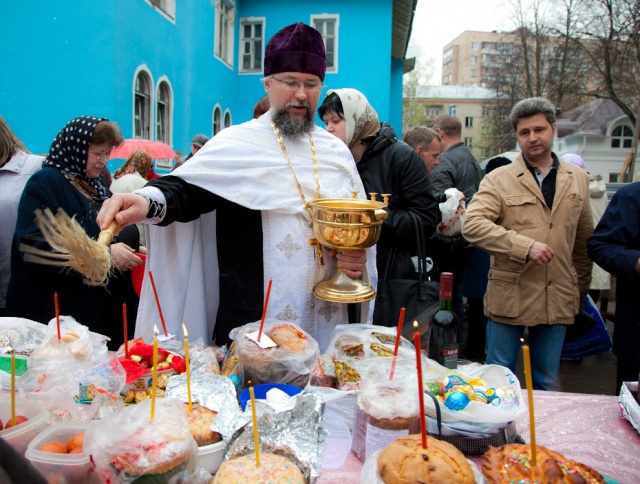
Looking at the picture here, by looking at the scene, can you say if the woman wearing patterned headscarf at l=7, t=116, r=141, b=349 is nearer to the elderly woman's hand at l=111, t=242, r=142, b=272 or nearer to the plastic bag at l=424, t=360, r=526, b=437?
the elderly woman's hand at l=111, t=242, r=142, b=272

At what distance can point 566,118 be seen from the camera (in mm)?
38938

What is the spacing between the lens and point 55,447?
1110 mm

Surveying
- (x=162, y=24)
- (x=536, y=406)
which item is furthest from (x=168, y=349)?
(x=162, y=24)

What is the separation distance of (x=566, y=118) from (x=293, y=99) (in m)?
42.2

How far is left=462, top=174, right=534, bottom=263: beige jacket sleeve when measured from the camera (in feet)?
8.91

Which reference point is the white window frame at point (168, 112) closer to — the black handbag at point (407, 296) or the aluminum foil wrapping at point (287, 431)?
the black handbag at point (407, 296)

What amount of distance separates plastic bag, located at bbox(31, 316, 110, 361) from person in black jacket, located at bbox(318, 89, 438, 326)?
151 centimetres

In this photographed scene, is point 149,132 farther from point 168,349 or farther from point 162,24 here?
point 168,349

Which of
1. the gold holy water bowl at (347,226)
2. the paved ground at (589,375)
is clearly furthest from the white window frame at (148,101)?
the gold holy water bowl at (347,226)

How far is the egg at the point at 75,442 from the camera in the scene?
1.12 m

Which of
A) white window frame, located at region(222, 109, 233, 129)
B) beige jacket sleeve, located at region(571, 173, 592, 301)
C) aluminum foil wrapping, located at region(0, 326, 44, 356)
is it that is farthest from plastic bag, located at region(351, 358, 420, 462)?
white window frame, located at region(222, 109, 233, 129)

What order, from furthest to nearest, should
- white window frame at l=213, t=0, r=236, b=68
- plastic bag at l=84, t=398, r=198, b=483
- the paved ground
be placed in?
white window frame at l=213, t=0, r=236, b=68 → the paved ground → plastic bag at l=84, t=398, r=198, b=483

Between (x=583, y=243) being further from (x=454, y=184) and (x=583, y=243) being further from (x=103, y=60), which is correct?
(x=103, y=60)

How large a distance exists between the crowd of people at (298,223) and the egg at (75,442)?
0.68 metres
